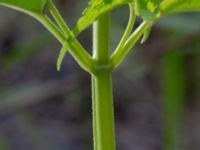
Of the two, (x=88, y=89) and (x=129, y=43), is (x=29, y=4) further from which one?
(x=88, y=89)

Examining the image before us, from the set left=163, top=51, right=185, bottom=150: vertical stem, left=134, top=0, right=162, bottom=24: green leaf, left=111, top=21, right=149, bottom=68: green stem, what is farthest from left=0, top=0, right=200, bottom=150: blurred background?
left=134, top=0, right=162, bottom=24: green leaf

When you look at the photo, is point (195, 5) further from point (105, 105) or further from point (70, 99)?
point (70, 99)

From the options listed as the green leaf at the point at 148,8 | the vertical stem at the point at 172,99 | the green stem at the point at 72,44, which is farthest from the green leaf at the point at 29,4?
the vertical stem at the point at 172,99

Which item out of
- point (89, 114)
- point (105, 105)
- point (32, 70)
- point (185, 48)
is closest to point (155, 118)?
point (89, 114)

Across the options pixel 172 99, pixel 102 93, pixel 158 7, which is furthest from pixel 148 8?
pixel 172 99

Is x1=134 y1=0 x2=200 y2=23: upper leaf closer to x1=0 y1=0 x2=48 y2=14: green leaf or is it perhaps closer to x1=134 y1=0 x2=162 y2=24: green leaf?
x1=134 y1=0 x2=162 y2=24: green leaf

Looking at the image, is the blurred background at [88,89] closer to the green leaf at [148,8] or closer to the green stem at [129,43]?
the green stem at [129,43]

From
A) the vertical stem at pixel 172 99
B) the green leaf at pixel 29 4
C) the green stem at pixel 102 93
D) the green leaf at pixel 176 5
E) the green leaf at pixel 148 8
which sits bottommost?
the green stem at pixel 102 93
